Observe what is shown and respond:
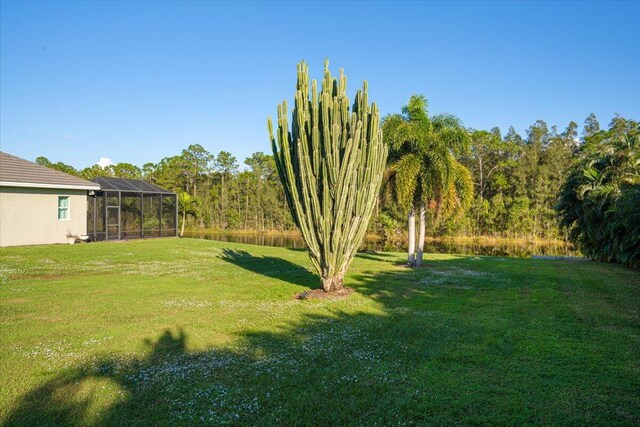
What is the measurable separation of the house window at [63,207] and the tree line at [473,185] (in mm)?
19970

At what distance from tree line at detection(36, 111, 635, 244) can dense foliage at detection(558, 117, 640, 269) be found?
7.31 meters

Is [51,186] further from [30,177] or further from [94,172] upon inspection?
[94,172]

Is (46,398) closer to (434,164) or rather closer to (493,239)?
(434,164)

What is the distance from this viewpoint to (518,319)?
8562mm

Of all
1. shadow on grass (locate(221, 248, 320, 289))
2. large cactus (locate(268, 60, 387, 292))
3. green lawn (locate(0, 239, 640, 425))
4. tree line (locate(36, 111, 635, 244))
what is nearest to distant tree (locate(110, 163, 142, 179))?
tree line (locate(36, 111, 635, 244))

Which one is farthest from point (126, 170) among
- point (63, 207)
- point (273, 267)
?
point (273, 267)

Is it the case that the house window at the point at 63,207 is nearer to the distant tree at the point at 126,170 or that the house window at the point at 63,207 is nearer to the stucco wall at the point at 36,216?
the stucco wall at the point at 36,216

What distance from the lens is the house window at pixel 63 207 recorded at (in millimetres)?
23025

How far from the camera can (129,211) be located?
30.7m

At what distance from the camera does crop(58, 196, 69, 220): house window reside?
23.0 meters

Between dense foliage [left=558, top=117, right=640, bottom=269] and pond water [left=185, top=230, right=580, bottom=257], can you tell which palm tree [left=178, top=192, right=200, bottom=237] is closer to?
pond water [left=185, top=230, right=580, bottom=257]

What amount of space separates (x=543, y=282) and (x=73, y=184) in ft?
76.8

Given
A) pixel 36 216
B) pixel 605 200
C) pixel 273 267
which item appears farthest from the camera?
pixel 36 216

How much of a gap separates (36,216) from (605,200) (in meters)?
27.7
